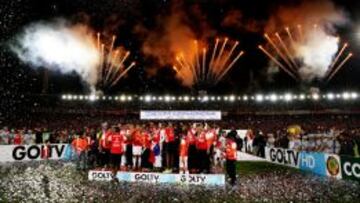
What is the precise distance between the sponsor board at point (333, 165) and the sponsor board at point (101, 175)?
10401 millimetres

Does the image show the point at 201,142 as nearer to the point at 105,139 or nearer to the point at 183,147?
the point at 183,147

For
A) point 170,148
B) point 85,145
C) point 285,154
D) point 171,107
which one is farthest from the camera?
point 171,107

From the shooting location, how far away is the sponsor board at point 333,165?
1995cm

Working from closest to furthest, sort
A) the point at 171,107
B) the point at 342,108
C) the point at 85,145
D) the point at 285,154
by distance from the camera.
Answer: the point at 85,145, the point at 285,154, the point at 342,108, the point at 171,107

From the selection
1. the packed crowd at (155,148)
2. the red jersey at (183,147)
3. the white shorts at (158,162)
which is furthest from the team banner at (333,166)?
the white shorts at (158,162)

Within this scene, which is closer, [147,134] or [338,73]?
[147,134]

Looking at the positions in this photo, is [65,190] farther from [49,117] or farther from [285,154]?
[49,117]

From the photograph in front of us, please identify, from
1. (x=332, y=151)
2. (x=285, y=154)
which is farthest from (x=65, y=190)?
(x=332, y=151)

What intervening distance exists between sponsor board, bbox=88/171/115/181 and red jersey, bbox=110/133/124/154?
163 cm

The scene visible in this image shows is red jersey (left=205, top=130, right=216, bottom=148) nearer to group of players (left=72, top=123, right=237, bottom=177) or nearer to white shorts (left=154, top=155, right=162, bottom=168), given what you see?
group of players (left=72, top=123, right=237, bottom=177)

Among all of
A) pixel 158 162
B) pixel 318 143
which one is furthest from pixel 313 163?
pixel 158 162

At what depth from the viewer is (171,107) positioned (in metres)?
59.0

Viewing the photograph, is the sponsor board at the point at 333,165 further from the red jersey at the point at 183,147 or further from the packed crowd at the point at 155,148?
the red jersey at the point at 183,147

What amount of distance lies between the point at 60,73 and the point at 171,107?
1620cm
